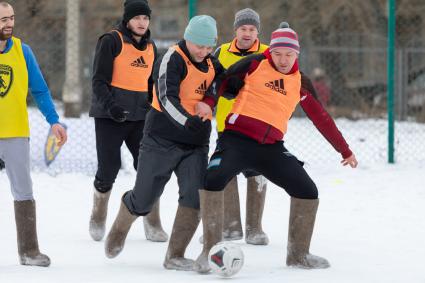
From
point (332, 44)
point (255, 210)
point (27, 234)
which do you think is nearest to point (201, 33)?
point (27, 234)

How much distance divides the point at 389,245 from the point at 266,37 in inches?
474

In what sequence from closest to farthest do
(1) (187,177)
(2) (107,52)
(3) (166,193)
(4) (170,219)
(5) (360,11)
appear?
(1) (187,177) → (2) (107,52) → (4) (170,219) → (3) (166,193) → (5) (360,11)

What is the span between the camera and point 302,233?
6.23 meters

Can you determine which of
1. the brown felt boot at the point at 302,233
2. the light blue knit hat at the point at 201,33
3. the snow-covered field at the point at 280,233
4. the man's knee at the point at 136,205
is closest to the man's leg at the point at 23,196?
the snow-covered field at the point at 280,233

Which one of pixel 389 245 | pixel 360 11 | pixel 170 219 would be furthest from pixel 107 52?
pixel 360 11

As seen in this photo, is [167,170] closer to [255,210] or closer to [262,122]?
[262,122]

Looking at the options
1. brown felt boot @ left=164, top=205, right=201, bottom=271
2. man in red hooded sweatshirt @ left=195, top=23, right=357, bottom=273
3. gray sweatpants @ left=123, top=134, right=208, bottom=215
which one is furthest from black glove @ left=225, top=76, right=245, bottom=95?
brown felt boot @ left=164, top=205, right=201, bottom=271

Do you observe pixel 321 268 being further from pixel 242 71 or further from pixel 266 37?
pixel 266 37

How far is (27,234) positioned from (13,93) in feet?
2.92

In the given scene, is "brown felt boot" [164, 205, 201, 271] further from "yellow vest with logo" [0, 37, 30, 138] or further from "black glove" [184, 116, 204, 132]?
"yellow vest with logo" [0, 37, 30, 138]

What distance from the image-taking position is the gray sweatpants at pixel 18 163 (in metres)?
6.15

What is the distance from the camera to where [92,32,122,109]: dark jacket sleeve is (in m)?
7.08

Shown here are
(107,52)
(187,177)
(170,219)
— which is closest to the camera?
(187,177)

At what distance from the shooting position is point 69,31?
19.5 metres
